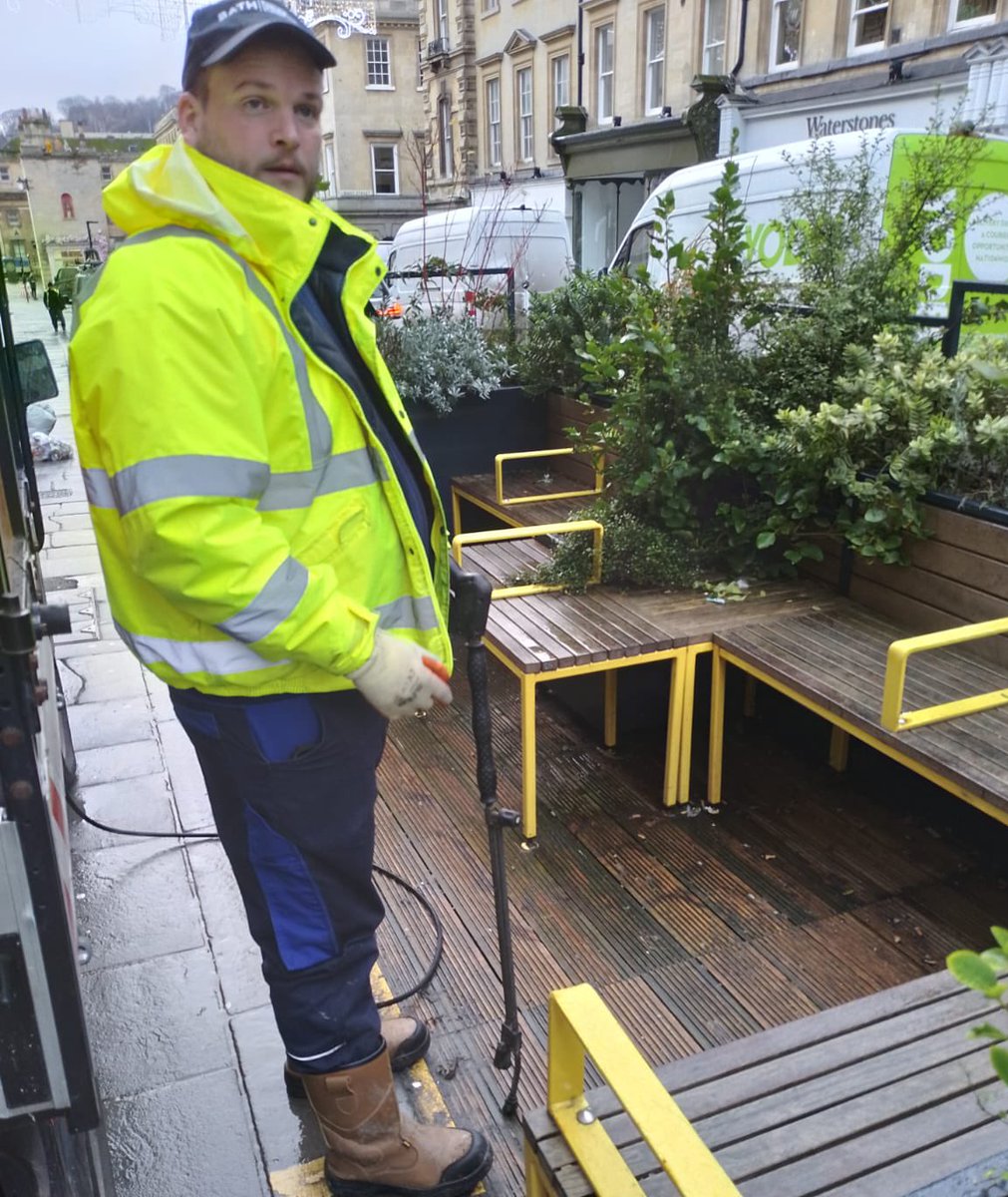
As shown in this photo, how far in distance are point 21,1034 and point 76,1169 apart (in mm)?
490

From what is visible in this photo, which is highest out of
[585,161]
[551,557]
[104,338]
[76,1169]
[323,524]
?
[585,161]

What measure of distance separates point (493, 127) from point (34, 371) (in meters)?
25.7

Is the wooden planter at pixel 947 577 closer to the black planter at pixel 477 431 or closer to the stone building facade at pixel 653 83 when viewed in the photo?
the black planter at pixel 477 431

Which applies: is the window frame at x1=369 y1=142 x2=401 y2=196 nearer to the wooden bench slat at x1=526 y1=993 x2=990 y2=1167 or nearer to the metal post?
the metal post

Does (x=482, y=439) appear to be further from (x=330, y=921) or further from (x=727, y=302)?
(x=330, y=921)

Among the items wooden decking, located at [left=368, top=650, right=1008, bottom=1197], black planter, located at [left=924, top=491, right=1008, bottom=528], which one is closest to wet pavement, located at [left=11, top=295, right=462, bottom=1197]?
wooden decking, located at [left=368, top=650, right=1008, bottom=1197]

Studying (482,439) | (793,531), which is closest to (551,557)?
(793,531)

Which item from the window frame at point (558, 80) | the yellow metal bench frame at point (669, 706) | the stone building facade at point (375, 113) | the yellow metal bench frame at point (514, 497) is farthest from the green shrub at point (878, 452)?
the stone building facade at point (375, 113)

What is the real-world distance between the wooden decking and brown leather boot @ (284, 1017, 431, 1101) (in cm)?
6

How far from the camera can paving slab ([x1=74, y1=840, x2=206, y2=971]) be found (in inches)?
117

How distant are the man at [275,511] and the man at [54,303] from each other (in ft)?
4.89

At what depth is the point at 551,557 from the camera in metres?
4.55

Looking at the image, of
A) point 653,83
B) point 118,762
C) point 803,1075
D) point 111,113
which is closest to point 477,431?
point 118,762

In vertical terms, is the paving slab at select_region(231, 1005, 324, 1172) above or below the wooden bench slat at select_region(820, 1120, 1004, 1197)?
below
